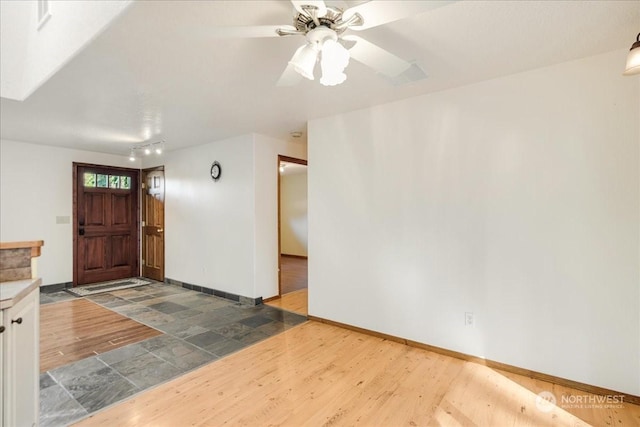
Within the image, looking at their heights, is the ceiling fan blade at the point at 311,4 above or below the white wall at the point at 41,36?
below

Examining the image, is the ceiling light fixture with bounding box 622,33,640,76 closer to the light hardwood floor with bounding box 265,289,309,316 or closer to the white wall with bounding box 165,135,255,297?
the light hardwood floor with bounding box 265,289,309,316

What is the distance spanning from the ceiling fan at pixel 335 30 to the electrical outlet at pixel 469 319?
2.02 m

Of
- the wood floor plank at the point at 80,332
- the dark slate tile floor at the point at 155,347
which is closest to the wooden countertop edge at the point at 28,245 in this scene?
the dark slate tile floor at the point at 155,347

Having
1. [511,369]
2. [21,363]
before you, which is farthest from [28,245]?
[511,369]

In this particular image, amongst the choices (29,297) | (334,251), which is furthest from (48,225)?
(334,251)

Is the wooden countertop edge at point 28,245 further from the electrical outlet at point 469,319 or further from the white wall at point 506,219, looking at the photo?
the electrical outlet at point 469,319

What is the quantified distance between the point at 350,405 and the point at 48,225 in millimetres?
5537

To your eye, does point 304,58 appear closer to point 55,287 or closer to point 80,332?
point 80,332

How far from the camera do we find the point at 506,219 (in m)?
2.47

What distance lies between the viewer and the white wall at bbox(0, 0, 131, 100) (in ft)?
6.07

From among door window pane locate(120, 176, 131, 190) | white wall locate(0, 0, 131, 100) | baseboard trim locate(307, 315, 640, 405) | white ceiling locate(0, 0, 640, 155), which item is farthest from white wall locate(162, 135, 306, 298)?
white wall locate(0, 0, 131, 100)

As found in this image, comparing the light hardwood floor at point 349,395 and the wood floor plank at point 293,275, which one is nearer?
the light hardwood floor at point 349,395

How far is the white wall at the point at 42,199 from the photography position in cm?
456

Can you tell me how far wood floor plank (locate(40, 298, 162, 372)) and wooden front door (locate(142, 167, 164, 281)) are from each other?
158cm
